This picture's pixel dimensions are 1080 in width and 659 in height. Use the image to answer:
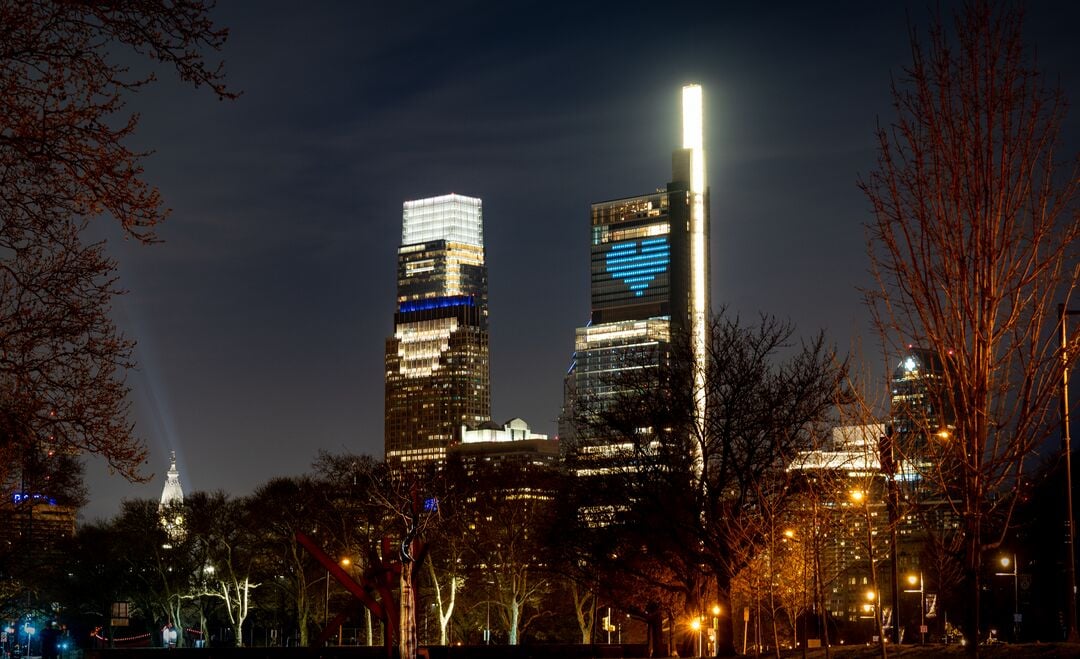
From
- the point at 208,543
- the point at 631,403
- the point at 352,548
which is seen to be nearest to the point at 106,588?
the point at 208,543

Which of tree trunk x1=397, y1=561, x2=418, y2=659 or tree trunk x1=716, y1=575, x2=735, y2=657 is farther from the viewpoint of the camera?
tree trunk x1=716, y1=575, x2=735, y2=657

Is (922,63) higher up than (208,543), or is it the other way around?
(922,63)

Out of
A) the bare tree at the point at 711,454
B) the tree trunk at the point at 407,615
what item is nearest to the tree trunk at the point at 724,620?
the bare tree at the point at 711,454

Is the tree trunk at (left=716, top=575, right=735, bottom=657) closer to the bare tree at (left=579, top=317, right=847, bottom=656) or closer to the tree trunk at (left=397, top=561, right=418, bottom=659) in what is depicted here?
the bare tree at (left=579, top=317, right=847, bottom=656)

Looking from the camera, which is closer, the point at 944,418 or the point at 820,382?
the point at 944,418

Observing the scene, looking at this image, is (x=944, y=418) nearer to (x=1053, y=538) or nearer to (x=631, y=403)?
(x=631, y=403)

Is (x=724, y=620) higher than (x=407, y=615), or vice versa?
(x=407, y=615)

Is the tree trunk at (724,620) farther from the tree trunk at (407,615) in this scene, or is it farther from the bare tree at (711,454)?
the tree trunk at (407,615)

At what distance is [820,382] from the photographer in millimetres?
46375

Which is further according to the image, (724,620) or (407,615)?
(724,620)

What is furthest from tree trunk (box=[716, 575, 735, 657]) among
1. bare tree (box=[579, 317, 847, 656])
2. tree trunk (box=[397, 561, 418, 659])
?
tree trunk (box=[397, 561, 418, 659])

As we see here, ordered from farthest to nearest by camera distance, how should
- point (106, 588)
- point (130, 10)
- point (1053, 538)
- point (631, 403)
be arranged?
1. point (106, 588)
2. point (1053, 538)
3. point (631, 403)
4. point (130, 10)

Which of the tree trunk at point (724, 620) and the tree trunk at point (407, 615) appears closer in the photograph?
the tree trunk at point (407, 615)

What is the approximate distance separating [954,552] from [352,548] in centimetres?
7242
